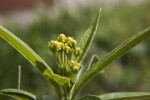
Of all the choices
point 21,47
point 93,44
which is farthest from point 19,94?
point 93,44

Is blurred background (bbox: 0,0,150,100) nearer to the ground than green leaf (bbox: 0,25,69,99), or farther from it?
farther from it

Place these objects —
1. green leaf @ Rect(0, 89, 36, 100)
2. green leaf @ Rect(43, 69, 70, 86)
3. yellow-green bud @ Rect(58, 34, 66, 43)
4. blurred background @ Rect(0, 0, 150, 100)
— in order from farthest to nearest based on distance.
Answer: blurred background @ Rect(0, 0, 150, 100)
yellow-green bud @ Rect(58, 34, 66, 43)
green leaf @ Rect(0, 89, 36, 100)
green leaf @ Rect(43, 69, 70, 86)

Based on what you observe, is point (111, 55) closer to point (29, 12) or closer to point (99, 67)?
point (99, 67)

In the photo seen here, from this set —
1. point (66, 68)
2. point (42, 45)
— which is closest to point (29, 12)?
point (42, 45)

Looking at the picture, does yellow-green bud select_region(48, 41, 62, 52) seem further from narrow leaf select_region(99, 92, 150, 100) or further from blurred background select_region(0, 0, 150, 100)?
blurred background select_region(0, 0, 150, 100)

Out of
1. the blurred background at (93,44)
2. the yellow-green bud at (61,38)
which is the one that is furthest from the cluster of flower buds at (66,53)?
the blurred background at (93,44)

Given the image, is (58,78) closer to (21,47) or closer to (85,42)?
(21,47)

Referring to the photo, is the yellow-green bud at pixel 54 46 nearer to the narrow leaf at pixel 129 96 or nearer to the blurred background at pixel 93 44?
the narrow leaf at pixel 129 96

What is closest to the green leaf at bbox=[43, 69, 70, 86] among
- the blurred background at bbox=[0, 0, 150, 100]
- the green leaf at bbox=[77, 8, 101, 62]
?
the green leaf at bbox=[77, 8, 101, 62]
